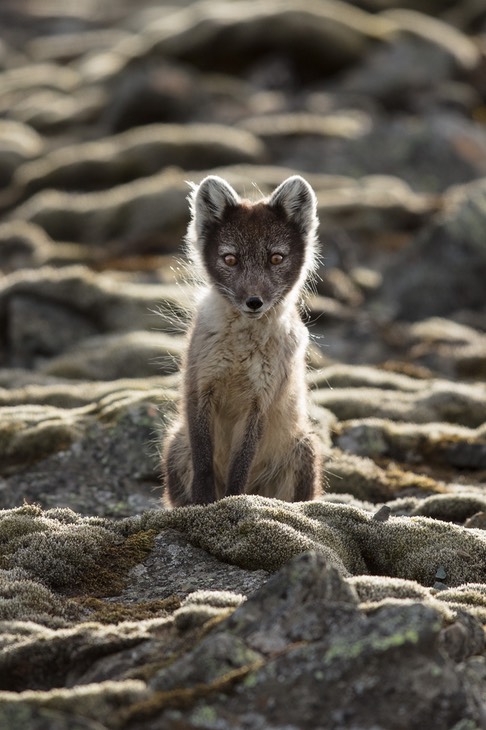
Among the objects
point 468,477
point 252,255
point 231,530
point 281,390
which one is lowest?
point 468,477

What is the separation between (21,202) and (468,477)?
33091 mm

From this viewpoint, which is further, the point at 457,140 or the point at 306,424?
the point at 457,140

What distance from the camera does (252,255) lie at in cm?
1379

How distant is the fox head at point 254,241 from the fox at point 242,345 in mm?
15

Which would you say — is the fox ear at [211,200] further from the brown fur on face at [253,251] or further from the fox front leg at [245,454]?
the fox front leg at [245,454]

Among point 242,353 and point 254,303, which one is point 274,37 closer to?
point 242,353

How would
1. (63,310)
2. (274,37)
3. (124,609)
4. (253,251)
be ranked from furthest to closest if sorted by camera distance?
(274,37) < (63,310) < (253,251) < (124,609)

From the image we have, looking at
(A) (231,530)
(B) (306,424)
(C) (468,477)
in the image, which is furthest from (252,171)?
(A) (231,530)

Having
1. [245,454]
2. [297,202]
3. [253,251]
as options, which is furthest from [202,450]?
[297,202]

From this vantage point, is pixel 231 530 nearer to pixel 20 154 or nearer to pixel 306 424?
pixel 306 424

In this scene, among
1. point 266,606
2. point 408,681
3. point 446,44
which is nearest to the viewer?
point 408,681

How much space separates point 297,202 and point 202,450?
3636mm

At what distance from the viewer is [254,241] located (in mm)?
13828

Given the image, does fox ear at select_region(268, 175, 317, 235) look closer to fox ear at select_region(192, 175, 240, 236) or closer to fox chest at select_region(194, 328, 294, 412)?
fox ear at select_region(192, 175, 240, 236)
